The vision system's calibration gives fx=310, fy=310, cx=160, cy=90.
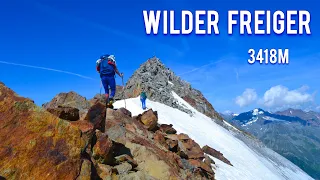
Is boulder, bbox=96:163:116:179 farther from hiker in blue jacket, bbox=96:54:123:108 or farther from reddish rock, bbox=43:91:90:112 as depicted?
hiker in blue jacket, bbox=96:54:123:108

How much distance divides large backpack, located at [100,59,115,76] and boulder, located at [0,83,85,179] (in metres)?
9.05

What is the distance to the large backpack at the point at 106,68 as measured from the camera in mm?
18939

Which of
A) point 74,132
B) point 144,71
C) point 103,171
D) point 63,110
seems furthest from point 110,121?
point 144,71

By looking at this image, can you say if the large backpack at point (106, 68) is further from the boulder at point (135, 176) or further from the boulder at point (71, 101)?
the boulder at point (135, 176)

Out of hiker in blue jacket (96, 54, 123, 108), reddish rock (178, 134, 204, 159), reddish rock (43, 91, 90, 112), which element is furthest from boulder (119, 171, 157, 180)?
hiker in blue jacket (96, 54, 123, 108)

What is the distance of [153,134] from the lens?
70.4 ft

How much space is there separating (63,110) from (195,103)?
54.9 meters

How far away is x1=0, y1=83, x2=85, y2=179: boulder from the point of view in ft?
28.9

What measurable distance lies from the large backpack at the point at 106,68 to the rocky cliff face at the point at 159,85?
31170mm

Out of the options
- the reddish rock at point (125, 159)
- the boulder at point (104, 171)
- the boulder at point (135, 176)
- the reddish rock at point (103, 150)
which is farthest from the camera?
the reddish rock at point (125, 159)

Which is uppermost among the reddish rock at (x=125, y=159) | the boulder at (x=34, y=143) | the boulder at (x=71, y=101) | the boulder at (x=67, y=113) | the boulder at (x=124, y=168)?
the boulder at (x=71, y=101)

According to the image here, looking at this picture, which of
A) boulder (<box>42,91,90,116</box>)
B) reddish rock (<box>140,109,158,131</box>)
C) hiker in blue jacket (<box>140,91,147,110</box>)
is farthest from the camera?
hiker in blue jacket (<box>140,91,147,110</box>)

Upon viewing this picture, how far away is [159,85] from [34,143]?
164 ft

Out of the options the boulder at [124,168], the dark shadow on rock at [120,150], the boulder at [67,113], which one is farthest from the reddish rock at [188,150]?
the boulder at [67,113]
